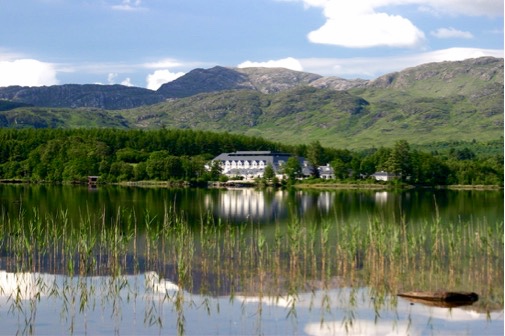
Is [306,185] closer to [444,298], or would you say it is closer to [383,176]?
[383,176]

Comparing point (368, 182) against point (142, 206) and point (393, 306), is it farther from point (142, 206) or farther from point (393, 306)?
point (393, 306)

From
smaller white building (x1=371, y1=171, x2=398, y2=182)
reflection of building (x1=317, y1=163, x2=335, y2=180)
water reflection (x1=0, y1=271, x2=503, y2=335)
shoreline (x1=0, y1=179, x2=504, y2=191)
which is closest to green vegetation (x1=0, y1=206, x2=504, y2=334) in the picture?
water reflection (x1=0, y1=271, x2=503, y2=335)

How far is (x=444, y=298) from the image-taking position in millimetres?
27109

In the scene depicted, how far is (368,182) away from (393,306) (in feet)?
437

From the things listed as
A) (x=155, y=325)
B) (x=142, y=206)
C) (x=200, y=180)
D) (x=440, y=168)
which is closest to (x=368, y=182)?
(x=440, y=168)

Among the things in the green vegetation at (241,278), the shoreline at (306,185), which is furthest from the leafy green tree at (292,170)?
the green vegetation at (241,278)

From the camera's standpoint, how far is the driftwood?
26953mm

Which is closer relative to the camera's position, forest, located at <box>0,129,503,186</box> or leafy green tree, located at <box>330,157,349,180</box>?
forest, located at <box>0,129,503,186</box>

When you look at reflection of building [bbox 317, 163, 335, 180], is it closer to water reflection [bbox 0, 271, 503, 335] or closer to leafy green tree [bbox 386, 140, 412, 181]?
leafy green tree [bbox 386, 140, 412, 181]

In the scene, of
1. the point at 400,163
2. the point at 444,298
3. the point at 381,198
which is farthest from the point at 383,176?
the point at 444,298

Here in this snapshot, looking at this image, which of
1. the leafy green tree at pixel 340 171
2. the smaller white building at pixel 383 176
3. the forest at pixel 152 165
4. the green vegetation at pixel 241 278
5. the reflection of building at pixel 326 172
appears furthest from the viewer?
the reflection of building at pixel 326 172

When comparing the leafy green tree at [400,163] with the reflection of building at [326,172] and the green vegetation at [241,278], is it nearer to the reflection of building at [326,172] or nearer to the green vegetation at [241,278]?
the reflection of building at [326,172]

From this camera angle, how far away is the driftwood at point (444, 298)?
88.4 feet

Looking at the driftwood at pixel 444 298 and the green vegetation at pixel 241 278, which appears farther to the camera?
the driftwood at pixel 444 298
